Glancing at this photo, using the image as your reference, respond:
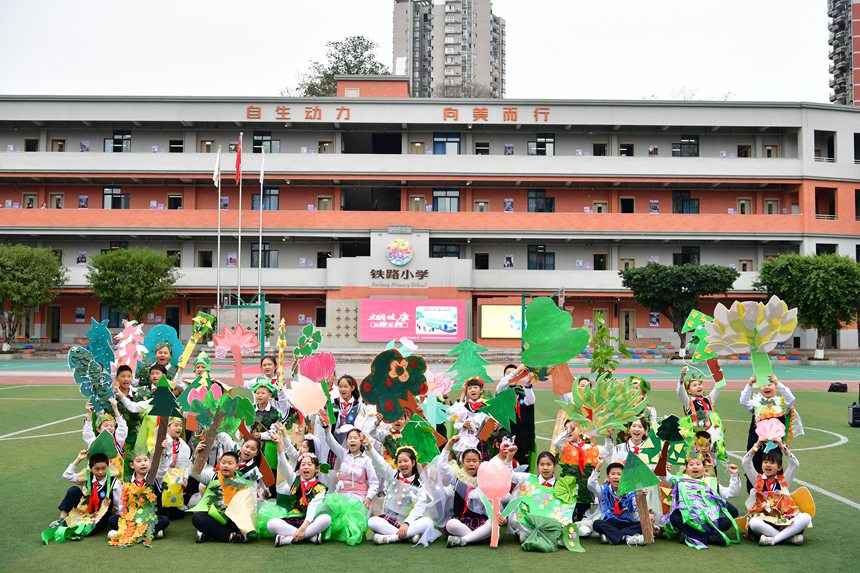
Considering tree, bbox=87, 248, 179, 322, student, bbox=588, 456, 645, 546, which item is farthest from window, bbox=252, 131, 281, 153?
student, bbox=588, 456, 645, 546

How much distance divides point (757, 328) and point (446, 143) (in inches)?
1386

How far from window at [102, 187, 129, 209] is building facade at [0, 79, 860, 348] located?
0.08 m

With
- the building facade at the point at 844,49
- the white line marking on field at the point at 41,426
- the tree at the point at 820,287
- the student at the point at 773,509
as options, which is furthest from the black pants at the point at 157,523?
the building facade at the point at 844,49

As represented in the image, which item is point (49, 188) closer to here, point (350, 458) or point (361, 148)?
point (361, 148)

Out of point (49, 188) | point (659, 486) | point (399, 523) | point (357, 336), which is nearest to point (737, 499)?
point (659, 486)

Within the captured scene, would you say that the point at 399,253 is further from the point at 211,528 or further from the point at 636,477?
the point at 636,477

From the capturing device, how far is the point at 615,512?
7703 millimetres

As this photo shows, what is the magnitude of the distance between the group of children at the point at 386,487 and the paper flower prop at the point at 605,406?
416mm

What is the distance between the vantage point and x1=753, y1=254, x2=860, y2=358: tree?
33469 millimetres

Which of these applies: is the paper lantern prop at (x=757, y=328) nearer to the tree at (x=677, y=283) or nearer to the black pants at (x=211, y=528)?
the black pants at (x=211, y=528)

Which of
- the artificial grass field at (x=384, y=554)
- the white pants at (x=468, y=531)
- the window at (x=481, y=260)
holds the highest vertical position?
the window at (x=481, y=260)

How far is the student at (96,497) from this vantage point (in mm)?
7699

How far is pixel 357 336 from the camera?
119 feet

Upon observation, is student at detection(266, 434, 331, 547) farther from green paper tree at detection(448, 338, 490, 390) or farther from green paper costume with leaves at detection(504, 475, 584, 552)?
green paper tree at detection(448, 338, 490, 390)
